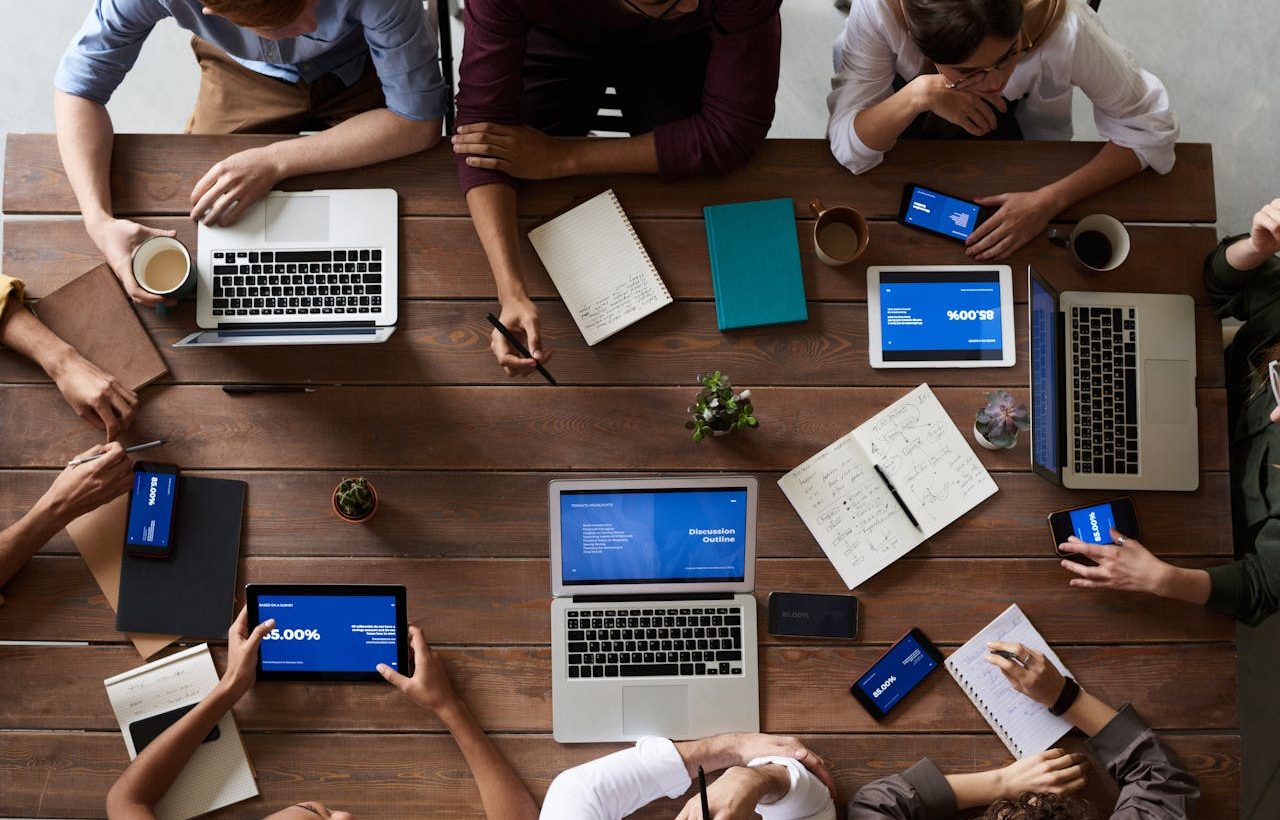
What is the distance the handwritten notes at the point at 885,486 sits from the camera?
5.90ft

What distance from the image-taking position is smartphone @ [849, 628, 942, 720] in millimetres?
1774

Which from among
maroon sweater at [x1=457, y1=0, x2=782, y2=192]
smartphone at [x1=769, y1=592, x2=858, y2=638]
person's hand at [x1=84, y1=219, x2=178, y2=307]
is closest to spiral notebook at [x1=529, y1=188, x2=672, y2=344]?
maroon sweater at [x1=457, y1=0, x2=782, y2=192]

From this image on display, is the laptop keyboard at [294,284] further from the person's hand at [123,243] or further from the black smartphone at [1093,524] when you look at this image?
the black smartphone at [1093,524]

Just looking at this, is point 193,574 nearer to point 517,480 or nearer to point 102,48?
point 517,480

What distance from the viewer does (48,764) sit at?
5.72 feet

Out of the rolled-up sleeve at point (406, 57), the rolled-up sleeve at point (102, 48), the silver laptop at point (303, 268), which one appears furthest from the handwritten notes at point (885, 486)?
the rolled-up sleeve at point (102, 48)

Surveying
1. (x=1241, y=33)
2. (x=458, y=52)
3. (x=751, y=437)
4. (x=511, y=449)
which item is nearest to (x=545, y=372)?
(x=511, y=449)

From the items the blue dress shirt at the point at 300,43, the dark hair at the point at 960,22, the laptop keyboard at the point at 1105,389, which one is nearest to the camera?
the dark hair at the point at 960,22

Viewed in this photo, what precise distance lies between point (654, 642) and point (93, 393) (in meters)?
1.19

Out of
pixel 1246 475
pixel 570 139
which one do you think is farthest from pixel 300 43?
pixel 1246 475

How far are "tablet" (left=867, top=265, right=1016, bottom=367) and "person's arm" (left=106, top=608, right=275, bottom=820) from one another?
4.42 feet

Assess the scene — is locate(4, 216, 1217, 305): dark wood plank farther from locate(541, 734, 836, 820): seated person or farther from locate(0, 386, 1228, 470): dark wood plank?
locate(541, 734, 836, 820): seated person

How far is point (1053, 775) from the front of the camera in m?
1.73

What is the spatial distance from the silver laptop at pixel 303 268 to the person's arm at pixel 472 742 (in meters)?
0.67
